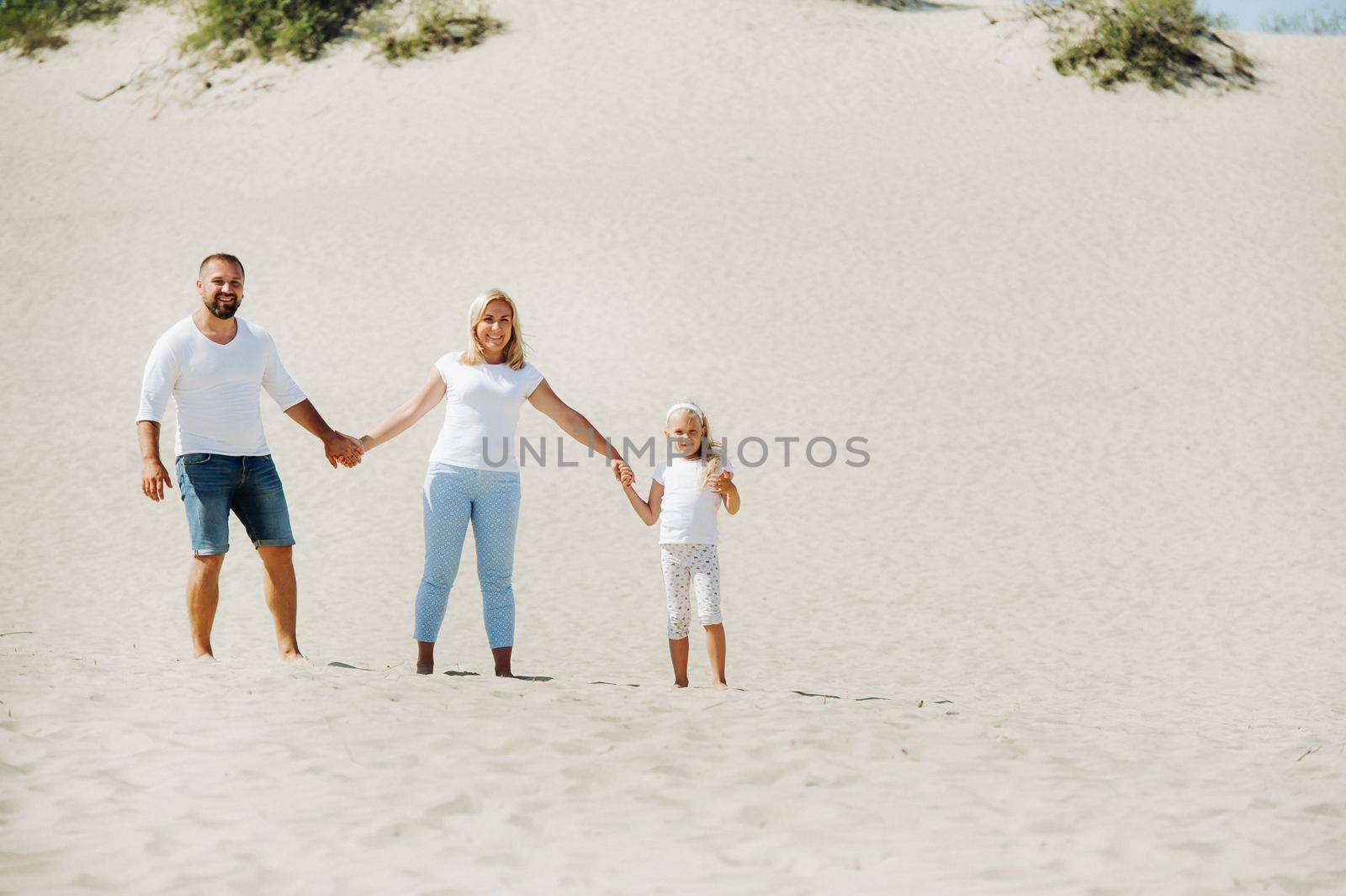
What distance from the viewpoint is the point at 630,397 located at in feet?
45.2

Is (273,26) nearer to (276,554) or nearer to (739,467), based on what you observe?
(739,467)

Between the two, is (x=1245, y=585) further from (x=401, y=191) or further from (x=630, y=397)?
(x=401, y=191)

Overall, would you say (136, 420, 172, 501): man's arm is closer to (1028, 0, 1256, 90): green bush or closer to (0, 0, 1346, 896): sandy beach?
(0, 0, 1346, 896): sandy beach

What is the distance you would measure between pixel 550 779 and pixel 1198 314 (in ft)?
45.3

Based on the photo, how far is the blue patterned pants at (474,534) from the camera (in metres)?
5.29

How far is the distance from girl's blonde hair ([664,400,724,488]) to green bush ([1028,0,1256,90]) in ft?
65.1

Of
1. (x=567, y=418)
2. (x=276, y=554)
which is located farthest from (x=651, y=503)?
(x=276, y=554)

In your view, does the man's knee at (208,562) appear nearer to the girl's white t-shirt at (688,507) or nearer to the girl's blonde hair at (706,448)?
the girl's white t-shirt at (688,507)

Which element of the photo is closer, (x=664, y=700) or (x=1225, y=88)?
(x=664, y=700)

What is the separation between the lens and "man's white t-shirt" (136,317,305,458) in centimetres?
507

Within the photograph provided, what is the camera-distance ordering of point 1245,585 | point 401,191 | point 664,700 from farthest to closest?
point 401,191 < point 1245,585 < point 664,700

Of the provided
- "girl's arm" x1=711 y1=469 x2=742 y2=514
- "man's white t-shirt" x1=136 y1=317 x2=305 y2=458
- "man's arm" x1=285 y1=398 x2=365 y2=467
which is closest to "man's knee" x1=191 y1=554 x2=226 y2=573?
"man's white t-shirt" x1=136 y1=317 x2=305 y2=458

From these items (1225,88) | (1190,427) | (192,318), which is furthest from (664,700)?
(1225,88)

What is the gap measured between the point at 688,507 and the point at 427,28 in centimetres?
2211
